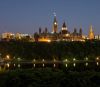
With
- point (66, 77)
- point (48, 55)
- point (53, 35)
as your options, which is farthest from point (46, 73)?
point (53, 35)

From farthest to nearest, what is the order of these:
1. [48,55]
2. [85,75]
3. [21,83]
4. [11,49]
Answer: [11,49] < [48,55] < [85,75] < [21,83]

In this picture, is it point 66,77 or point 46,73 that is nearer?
point 66,77

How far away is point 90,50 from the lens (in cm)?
7769

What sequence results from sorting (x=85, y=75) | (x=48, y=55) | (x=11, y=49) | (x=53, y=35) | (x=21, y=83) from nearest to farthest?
(x=21, y=83) < (x=85, y=75) < (x=48, y=55) < (x=11, y=49) < (x=53, y=35)

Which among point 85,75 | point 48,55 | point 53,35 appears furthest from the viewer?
point 53,35

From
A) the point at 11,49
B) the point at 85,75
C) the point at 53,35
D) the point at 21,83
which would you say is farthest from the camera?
the point at 53,35

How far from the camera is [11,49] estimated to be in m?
76.0

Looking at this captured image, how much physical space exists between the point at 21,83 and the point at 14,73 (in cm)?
106

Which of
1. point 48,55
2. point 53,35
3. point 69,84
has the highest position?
point 53,35

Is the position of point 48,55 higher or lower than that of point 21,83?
higher

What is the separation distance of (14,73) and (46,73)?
133 centimetres

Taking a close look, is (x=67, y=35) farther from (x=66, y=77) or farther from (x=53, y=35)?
(x=66, y=77)

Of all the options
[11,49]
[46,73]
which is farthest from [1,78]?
[11,49]

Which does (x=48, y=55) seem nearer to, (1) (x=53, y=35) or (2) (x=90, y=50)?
(2) (x=90, y=50)
